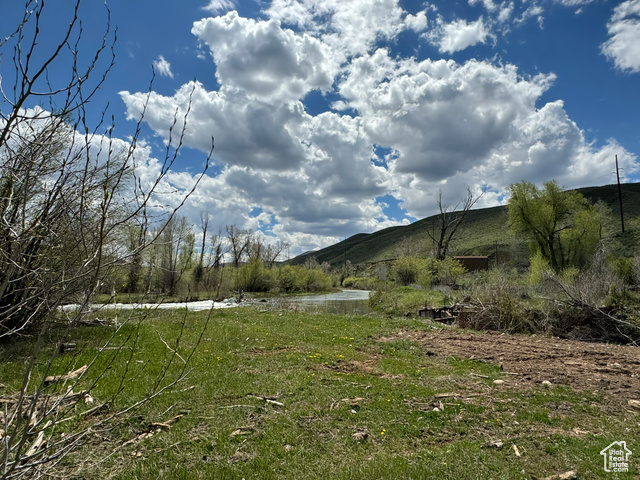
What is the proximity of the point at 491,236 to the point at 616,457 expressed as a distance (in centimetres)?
9940

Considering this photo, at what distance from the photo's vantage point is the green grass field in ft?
14.8

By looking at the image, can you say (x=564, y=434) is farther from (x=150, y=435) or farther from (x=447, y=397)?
(x=150, y=435)

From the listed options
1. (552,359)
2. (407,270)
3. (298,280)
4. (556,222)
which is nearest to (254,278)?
(298,280)

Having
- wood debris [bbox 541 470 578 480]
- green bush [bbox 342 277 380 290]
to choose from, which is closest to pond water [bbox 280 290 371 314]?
wood debris [bbox 541 470 578 480]

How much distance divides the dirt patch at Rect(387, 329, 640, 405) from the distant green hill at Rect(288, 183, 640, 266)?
29.0 metres

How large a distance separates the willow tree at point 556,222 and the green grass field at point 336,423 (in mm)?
30558

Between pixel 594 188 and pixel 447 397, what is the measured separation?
110818 millimetres

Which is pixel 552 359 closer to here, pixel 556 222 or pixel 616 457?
pixel 616 457

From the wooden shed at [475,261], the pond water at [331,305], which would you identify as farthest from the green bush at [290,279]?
the wooden shed at [475,261]

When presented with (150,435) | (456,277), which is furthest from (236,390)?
(456,277)

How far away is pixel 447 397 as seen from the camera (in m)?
7.06

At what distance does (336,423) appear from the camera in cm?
580

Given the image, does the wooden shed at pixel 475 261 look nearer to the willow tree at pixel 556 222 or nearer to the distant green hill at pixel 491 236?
the distant green hill at pixel 491 236

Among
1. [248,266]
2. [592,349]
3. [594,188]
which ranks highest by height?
[594,188]
